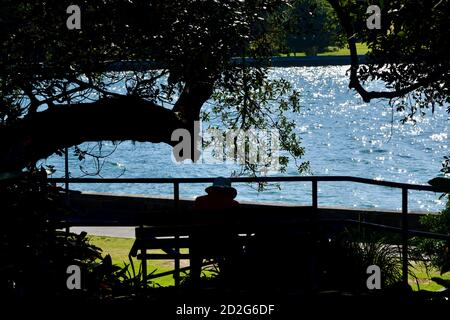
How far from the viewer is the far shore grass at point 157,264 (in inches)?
426

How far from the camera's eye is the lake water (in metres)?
48.0

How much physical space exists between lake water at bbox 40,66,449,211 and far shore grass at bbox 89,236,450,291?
1972cm

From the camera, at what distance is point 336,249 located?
8352 mm

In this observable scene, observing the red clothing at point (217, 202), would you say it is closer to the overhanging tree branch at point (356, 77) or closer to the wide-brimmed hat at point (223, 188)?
the wide-brimmed hat at point (223, 188)

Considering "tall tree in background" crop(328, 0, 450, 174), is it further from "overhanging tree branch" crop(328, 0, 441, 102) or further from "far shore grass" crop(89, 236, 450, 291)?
"far shore grass" crop(89, 236, 450, 291)

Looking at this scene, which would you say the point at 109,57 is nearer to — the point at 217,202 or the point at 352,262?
the point at 217,202

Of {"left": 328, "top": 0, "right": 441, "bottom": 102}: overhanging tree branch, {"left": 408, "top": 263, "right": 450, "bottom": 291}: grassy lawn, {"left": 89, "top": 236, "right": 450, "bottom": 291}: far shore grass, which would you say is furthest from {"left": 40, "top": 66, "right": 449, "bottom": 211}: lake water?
{"left": 328, "top": 0, "right": 441, "bottom": 102}: overhanging tree branch

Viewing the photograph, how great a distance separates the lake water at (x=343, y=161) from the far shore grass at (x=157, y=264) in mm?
19718

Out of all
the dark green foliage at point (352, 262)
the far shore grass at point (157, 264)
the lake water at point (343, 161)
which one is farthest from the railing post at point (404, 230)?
the lake water at point (343, 161)

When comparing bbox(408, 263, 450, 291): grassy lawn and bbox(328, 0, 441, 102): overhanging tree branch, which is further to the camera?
bbox(408, 263, 450, 291): grassy lawn

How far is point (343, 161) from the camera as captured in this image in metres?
62.3

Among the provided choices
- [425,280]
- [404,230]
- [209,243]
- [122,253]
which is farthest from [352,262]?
[122,253]

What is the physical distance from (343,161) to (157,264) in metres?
50.9
